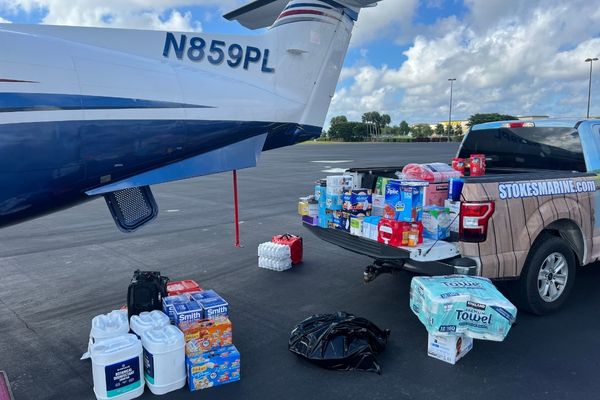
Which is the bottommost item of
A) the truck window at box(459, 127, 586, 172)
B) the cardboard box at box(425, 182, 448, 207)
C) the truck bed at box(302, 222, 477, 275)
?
the truck bed at box(302, 222, 477, 275)

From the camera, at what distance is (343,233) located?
4.67 metres

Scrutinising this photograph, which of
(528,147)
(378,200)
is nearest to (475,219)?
(378,200)

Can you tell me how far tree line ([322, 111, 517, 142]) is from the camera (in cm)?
9490

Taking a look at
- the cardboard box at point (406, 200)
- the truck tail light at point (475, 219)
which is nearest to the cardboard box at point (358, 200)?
the cardboard box at point (406, 200)

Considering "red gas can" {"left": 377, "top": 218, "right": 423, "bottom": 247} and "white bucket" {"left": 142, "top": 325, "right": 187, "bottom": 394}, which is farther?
"red gas can" {"left": 377, "top": 218, "right": 423, "bottom": 247}

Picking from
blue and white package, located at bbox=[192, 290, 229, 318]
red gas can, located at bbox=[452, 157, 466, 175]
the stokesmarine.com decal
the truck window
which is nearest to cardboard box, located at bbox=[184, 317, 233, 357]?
blue and white package, located at bbox=[192, 290, 229, 318]

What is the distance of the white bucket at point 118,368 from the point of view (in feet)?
10.1

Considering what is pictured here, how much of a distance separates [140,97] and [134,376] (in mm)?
2311

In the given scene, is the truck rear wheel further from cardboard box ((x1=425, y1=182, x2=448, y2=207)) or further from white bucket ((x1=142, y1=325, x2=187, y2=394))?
white bucket ((x1=142, y1=325, x2=187, y2=394))

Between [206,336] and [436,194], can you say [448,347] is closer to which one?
[436,194]

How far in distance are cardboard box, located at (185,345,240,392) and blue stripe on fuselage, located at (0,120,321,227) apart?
5.82 feet

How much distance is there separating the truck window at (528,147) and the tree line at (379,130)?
80.4 m

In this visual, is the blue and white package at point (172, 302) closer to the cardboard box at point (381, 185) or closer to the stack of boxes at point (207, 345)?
the stack of boxes at point (207, 345)

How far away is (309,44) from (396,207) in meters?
2.52
